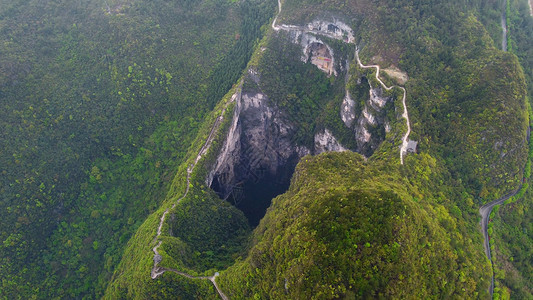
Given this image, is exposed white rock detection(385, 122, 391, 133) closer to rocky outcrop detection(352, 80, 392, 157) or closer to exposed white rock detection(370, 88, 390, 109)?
rocky outcrop detection(352, 80, 392, 157)

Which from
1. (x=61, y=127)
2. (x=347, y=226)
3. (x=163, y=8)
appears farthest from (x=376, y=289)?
(x=163, y=8)

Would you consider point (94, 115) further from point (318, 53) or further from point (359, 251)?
point (359, 251)

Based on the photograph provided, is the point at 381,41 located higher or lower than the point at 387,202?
higher

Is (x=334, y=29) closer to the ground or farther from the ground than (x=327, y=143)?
farther from the ground

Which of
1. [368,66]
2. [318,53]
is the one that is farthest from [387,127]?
[318,53]

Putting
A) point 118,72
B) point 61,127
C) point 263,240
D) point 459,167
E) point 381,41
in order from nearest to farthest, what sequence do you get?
point 263,240, point 459,167, point 381,41, point 61,127, point 118,72

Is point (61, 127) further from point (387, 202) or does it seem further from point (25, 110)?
point (387, 202)
